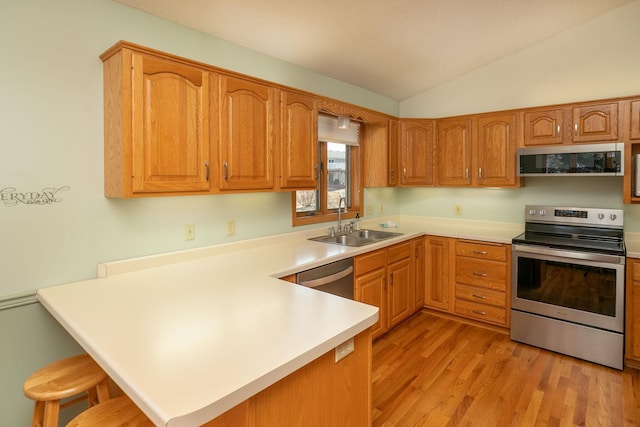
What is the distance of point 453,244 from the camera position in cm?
358

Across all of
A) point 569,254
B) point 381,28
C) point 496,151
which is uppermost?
point 381,28

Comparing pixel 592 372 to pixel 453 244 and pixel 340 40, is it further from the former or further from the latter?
pixel 340 40

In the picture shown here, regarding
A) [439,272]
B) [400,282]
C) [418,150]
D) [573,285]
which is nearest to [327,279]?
[400,282]

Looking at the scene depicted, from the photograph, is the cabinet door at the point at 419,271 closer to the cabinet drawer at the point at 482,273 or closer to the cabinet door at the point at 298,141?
the cabinet drawer at the point at 482,273

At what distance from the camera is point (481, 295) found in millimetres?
3439

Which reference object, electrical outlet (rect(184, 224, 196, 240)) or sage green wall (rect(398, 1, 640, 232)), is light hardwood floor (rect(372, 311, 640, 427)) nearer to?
sage green wall (rect(398, 1, 640, 232))

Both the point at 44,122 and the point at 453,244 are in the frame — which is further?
the point at 453,244

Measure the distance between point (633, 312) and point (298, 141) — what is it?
110 inches

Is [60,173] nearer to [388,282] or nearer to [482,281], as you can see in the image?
[388,282]

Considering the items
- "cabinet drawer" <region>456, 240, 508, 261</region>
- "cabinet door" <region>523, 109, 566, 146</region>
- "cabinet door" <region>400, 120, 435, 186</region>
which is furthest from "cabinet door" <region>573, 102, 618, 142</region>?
"cabinet door" <region>400, 120, 435, 186</region>

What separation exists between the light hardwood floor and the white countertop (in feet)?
3.47

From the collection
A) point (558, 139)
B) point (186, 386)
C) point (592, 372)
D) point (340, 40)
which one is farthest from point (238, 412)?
point (558, 139)

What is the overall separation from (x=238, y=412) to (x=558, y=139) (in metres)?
3.44

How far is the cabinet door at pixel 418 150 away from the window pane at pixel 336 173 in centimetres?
65
